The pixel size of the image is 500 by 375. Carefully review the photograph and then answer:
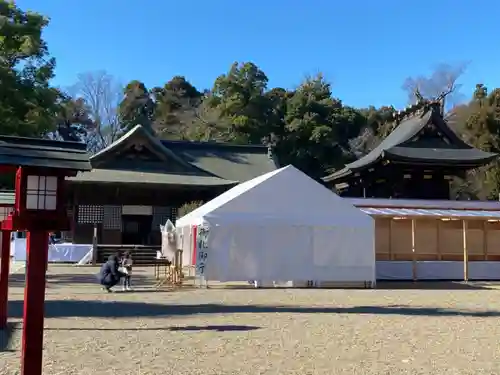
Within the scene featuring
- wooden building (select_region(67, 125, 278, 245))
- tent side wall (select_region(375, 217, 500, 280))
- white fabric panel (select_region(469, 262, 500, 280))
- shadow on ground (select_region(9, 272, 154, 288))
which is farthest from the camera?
wooden building (select_region(67, 125, 278, 245))

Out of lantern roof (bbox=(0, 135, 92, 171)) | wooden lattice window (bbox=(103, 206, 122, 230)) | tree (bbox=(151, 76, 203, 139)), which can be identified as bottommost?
lantern roof (bbox=(0, 135, 92, 171))

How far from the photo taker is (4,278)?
820 centimetres

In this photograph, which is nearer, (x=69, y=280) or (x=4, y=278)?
(x=4, y=278)

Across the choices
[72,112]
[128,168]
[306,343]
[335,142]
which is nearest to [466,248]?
[306,343]

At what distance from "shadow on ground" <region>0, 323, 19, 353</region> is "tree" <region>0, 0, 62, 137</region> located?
1254 cm

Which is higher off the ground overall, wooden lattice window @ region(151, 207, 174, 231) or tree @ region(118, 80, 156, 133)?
tree @ region(118, 80, 156, 133)

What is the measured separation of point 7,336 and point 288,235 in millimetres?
8424

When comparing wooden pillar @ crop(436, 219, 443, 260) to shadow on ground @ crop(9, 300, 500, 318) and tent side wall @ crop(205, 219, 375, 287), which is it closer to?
tent side wall @ crop(205, 219, 375, 287)

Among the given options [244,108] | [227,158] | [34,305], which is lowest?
[34,305]

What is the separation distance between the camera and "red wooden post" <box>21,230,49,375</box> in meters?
4.64

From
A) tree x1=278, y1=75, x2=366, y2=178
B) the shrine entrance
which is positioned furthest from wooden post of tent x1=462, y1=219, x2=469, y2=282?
tree x1=278, y1=75, x2=366, y2=178

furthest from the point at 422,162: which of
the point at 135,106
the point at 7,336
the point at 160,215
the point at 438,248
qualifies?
the point at 135,106

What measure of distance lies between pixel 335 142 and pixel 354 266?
1046 inches

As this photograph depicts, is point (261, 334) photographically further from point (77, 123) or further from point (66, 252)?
point (77, 123)
